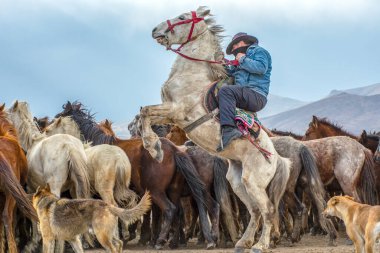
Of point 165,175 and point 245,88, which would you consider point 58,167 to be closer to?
point 165,175

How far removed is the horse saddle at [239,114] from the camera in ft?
29.8

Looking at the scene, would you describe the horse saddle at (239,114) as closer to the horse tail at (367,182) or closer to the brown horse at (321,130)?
the horse tail at (367,182)

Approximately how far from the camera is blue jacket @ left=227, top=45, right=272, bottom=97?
30.0ft

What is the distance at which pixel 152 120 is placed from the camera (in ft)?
29.1

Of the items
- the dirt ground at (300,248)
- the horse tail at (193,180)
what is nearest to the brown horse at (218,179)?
the horse tail at (193,180)

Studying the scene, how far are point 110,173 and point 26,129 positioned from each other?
67.9 inches

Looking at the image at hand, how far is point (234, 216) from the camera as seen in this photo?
479 inches

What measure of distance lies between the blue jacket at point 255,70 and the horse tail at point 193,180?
2811mm

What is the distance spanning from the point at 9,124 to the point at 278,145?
4382mm

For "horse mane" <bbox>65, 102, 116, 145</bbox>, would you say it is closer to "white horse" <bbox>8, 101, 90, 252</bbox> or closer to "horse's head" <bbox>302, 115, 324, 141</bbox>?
"white horse" <bbox>8, 101, 90, 252</bbox>

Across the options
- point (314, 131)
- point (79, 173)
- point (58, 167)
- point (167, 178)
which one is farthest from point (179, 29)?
point (314, 131)

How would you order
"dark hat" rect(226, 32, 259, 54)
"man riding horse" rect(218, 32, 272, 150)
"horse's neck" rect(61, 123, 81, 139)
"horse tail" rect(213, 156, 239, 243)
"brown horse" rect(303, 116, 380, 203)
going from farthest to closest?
"brown horse" rect(303, 116, 380, 203), "horse's neck" rect(61, 123, 81, 139), "horse tail" rect(213, 156, 239, 243), "dark hat" rect(226, 32, 259, 54), "man riding horse" rect(218, 32, 272, 150)

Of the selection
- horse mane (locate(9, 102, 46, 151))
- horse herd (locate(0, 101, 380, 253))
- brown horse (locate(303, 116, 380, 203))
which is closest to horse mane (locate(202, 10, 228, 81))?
horse herd (locate(0, 101, 380, 253))

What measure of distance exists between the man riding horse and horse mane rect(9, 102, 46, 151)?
3.80 meters
